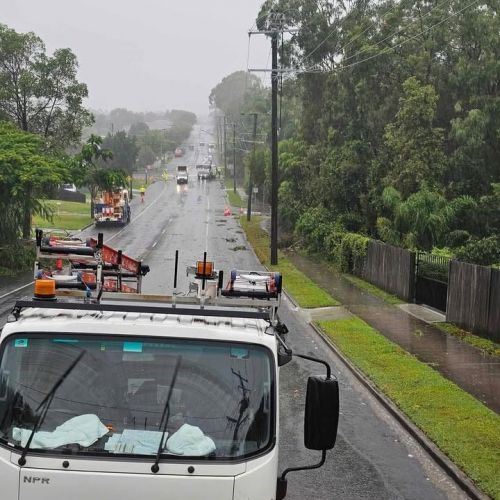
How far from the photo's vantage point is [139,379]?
486cm

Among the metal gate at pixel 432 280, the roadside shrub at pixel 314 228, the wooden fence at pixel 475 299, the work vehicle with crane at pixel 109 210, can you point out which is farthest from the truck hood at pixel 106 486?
the work vehicle with crane at pixel 109 210

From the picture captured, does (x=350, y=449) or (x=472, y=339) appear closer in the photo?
(x=350, y=449)

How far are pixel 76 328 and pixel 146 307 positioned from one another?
595mm

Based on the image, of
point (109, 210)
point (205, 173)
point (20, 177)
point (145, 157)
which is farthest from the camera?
point (145, 157)

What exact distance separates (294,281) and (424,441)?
758 inches

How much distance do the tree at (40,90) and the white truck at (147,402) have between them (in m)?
43.9

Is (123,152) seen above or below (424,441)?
above

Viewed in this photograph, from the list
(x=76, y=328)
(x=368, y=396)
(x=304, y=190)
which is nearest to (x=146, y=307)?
(x=76, y=328)

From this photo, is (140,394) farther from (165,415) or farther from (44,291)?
(44,291)

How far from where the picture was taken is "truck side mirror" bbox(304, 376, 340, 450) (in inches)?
193

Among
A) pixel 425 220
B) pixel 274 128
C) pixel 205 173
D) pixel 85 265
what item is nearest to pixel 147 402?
pixel 85 265

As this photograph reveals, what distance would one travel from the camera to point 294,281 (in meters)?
29.8

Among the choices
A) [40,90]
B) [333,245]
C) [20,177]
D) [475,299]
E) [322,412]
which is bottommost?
[333,245]

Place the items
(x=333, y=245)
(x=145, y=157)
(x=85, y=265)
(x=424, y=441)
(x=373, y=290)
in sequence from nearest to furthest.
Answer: (x=85, y=265)
(x=424, y=441)
(x=373, y=290)
(x=333, y=245)
(x=145, y=157)
